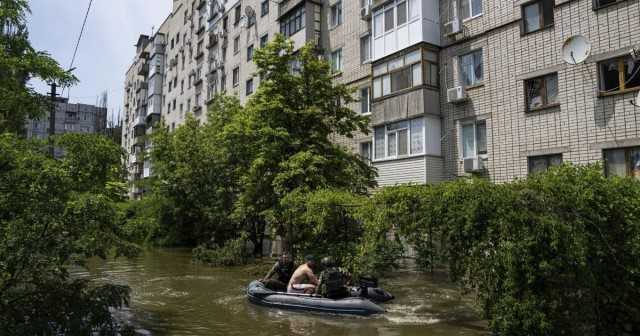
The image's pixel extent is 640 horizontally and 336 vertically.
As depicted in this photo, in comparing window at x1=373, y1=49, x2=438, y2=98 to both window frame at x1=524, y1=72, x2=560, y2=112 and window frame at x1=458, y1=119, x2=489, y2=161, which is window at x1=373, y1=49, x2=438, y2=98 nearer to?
window frame at x1=458, y1=119, x2=489, y2=161

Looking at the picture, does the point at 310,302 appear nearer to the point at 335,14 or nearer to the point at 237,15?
the point at 335,14

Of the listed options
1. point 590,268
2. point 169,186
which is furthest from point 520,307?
point 169,186

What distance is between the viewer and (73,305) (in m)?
7.03

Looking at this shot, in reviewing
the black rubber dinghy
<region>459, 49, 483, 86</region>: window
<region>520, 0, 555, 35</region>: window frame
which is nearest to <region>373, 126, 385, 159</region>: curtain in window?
<region>459, 49, 483, 86</region>: window

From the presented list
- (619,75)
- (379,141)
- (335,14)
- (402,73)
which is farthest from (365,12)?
(619,75)

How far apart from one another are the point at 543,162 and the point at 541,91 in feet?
8.29

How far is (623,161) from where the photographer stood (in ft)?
48.5

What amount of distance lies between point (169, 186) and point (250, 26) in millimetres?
14841

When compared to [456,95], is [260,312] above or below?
below

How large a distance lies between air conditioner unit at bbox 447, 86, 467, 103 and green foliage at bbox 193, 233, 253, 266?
1118 cm

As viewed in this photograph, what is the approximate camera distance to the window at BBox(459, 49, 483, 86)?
19516 millimetres

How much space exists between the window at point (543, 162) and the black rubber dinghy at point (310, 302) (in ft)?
29.1

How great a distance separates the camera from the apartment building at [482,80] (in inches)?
601

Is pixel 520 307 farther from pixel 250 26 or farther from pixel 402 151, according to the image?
pixel 250 26
